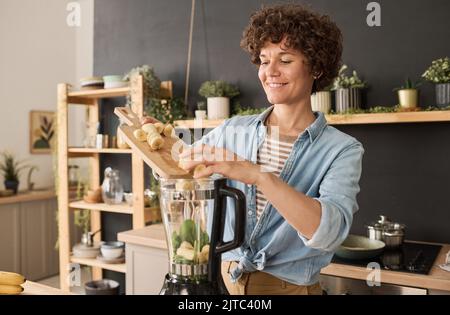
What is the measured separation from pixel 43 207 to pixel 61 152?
113 centimetres

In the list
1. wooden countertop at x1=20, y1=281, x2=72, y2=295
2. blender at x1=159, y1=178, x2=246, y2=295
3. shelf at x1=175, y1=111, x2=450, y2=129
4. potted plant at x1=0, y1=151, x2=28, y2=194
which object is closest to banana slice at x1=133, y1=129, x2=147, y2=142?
blender at x1=159, y1=178, x2=246, y2=295

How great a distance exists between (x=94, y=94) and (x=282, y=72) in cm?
246

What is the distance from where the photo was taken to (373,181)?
2.49m

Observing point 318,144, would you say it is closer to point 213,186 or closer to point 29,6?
point 213,186

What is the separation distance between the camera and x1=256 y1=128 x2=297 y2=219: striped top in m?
1.25

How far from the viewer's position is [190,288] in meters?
0.94

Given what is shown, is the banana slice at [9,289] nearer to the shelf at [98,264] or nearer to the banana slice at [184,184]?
the banana slice at [184,184]

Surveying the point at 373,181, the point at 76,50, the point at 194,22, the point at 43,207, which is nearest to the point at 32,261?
the point at 43,207

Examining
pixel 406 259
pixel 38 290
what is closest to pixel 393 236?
pixel 406 259

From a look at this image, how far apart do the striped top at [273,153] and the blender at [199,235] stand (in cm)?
29

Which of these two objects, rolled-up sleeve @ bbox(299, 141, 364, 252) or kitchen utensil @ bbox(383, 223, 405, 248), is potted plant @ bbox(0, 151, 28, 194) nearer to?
kitchen utensil @ bbox(383, 223, 405, 248)

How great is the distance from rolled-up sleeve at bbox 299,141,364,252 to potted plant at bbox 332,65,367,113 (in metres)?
1.23

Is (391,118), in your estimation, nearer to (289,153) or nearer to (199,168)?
(289,153)

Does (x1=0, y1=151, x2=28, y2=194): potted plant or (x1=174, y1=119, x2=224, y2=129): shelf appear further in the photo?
(x1=0, y1=151, x2=28, y2=194): potted plant
